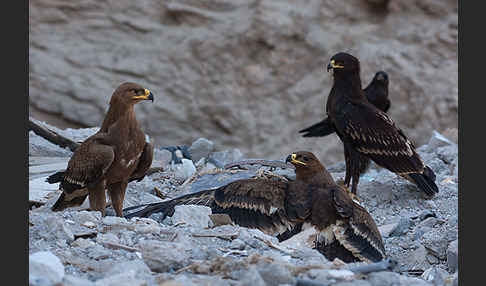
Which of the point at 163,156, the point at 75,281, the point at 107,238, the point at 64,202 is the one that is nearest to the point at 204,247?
the point at 107,238

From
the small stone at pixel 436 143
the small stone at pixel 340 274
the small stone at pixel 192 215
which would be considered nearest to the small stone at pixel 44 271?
the small stone at pixel 340 274

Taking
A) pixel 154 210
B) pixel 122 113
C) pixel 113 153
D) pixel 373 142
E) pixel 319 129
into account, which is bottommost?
pixel 319 129

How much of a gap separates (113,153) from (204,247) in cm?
137

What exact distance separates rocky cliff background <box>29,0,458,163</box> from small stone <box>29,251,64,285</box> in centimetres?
1062

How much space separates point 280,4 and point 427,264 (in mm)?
Result: 9777

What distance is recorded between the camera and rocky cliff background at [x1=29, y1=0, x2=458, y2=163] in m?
14.1

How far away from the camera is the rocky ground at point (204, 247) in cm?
360

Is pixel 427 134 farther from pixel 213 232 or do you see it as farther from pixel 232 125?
pixel 213 232

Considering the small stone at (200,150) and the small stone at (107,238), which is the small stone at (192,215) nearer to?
the small stone at (107,238)

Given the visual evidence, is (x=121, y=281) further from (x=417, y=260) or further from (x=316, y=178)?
(x=417, y=260)

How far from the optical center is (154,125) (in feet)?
48.1

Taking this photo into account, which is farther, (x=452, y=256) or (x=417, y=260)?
(x=417, y=260)

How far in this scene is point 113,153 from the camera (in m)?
5.30

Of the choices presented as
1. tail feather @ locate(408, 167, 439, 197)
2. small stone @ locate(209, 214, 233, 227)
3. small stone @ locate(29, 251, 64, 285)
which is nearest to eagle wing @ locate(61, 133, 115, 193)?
small stone @ locate(209, 214, 233, 227)
